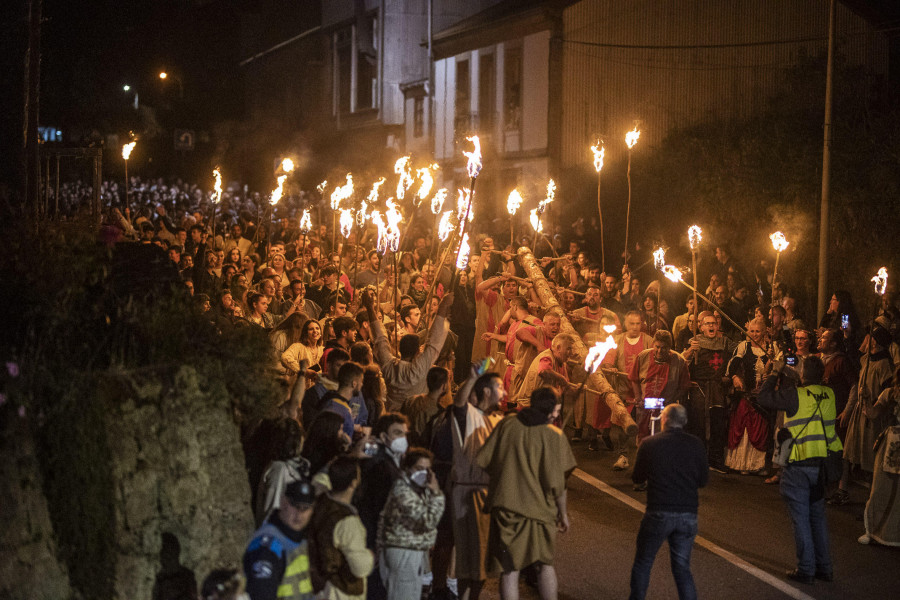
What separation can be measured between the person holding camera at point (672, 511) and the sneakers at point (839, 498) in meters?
4.30

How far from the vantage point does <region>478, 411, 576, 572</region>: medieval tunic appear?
6.57m

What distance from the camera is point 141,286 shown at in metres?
6.37

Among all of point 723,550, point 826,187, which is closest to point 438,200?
point 826,187

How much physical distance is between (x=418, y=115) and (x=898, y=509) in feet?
98.8

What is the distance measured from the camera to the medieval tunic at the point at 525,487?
6566 mm

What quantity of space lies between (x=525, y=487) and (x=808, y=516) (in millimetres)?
2667

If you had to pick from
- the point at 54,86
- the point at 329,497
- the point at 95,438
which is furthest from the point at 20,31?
the point at 54,86

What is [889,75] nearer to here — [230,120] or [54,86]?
[54,86]

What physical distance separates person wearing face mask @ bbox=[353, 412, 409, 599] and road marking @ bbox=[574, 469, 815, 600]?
3086mm

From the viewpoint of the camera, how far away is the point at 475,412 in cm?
705

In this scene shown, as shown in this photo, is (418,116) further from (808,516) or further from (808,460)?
(808,516)

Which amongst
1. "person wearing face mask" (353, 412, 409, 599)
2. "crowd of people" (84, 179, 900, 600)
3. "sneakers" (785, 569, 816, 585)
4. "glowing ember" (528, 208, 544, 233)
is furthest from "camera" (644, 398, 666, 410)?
"glowing ember" (528, 208, 544, 233)

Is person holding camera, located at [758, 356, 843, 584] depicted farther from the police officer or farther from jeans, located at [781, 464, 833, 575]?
the police officer

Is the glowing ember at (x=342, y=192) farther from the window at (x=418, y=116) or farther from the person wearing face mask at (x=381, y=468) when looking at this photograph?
the window at (x=418, y=116)
